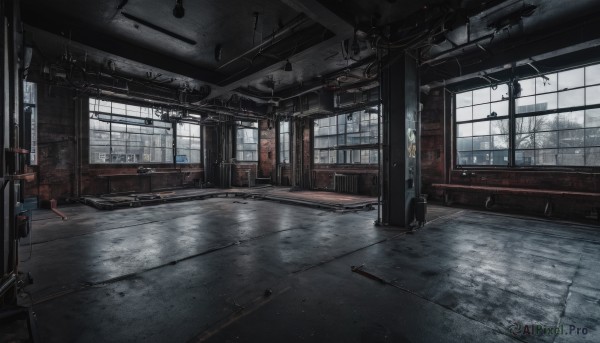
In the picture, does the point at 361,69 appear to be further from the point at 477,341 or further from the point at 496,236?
the point at 477,341

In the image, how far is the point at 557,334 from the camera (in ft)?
6.85

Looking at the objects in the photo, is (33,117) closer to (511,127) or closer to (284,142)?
(284,142)

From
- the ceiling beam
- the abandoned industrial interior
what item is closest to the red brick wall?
the abandoned industrial interior

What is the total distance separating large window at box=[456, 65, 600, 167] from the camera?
6.43 metres

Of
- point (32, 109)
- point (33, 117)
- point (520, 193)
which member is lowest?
point (520, 193)

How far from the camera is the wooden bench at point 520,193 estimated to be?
19.6 feet

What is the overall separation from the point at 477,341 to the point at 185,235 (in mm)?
4633

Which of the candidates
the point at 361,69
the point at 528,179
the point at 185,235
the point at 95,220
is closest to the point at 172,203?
the point at 95,220

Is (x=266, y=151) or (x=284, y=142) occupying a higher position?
(x=284, y=142)

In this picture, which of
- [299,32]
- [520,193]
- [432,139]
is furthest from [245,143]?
[520,193]

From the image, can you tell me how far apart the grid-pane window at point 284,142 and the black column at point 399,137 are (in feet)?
26.9

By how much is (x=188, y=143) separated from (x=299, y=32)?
9521mm

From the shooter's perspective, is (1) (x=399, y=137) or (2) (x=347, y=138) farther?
(2) (x=347, y=138)

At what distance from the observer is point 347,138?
37.1ft
